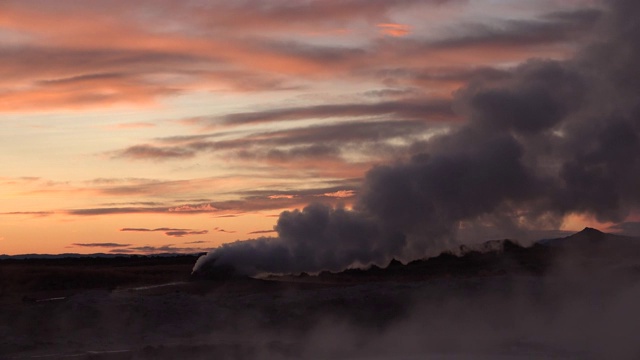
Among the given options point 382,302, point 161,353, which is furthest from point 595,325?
point 161,353

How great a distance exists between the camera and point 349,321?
1214 inches

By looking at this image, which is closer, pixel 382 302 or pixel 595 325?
pixel 595 325

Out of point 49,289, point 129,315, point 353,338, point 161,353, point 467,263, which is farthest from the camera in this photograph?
point 467,263

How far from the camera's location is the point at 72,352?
1008 inches

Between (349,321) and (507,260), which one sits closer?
(349,321)

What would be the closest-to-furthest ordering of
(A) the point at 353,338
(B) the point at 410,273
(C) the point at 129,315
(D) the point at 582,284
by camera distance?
(A) the point at 353,338 → (C) the point at 129,315 → (D) the point at 582,284 → (B) the point at 410,273

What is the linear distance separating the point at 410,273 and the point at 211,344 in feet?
82.4

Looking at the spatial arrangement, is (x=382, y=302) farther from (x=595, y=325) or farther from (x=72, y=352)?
(x=72, y=352)

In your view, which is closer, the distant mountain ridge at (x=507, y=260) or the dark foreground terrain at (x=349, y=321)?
the dark foreground terrain at (x=349, y=321)

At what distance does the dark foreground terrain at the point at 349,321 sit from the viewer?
24703 millimetres

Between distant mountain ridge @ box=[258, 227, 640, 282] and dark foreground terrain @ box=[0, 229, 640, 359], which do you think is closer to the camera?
dark foreground terrain @ box=[0, 229, 640, 359]

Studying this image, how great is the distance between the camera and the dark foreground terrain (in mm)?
24703

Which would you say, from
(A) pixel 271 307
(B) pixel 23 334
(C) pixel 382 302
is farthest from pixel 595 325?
(B) pixel 23 334

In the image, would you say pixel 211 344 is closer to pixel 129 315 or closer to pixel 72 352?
pixel 72 352
